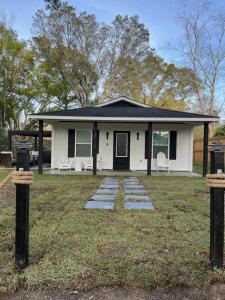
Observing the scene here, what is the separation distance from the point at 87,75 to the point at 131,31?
5.18m

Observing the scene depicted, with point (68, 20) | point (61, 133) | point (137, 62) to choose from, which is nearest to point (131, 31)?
point (137, 62)

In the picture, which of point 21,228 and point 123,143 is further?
point 123,143

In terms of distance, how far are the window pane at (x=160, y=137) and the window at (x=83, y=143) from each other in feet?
9.93

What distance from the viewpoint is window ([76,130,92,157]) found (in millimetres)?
13531

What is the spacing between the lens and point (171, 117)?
1115 centimetres

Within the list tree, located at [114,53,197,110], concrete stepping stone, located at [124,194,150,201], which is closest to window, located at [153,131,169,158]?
concrete stepping stone, located at [124,194,150,201]

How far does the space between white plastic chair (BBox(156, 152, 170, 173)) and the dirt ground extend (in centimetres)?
1055

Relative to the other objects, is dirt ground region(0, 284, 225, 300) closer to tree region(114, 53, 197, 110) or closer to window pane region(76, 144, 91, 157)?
window pane region(76, 144, 91, 157)

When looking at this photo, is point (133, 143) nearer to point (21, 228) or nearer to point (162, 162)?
point (162, 162)

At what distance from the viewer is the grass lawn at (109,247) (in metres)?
2.66

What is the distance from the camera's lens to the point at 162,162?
13.1 m

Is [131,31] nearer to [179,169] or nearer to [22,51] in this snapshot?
[22,51]

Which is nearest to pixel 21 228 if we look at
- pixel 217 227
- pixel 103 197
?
pixel 217 227

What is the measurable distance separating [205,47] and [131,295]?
26945mm
